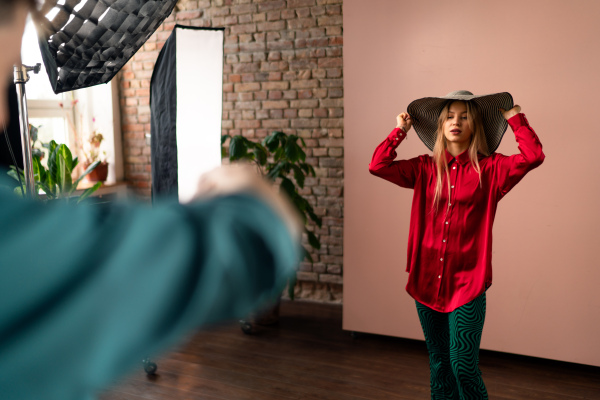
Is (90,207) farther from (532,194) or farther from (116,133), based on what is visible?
(116,133)

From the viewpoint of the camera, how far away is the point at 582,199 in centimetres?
286

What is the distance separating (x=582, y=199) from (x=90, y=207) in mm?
3026

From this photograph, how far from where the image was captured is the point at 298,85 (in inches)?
166

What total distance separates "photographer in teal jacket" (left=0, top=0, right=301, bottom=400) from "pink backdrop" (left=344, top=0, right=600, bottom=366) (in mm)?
2859

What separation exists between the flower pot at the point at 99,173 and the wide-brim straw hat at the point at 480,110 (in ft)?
10.7

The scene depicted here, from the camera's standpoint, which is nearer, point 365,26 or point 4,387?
point 4,387

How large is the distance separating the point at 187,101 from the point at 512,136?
1804 millimetres

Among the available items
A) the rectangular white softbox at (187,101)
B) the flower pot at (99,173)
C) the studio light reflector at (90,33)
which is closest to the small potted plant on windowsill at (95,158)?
the flower pot at (99,173)

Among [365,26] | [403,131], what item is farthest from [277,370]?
[365,26]

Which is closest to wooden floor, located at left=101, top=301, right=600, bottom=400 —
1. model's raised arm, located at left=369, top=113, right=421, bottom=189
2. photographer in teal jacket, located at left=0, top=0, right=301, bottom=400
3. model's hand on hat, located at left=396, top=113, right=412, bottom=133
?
model's raised arm, located at left=369, top=113, right=421, bottom=189

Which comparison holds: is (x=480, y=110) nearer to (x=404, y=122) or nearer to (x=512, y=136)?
(x=404, y=122)

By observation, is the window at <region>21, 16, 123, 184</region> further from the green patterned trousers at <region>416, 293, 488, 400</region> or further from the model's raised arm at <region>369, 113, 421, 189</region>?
the green patterned trousers at <region>416, 293, 488, 400</region>

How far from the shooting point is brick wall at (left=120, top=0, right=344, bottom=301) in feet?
13.4

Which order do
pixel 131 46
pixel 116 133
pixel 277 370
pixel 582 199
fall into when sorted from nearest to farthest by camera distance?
1. pixel 131 46
2. pixel 582 199
3. pixel 277 370
4. pixel 116 133
